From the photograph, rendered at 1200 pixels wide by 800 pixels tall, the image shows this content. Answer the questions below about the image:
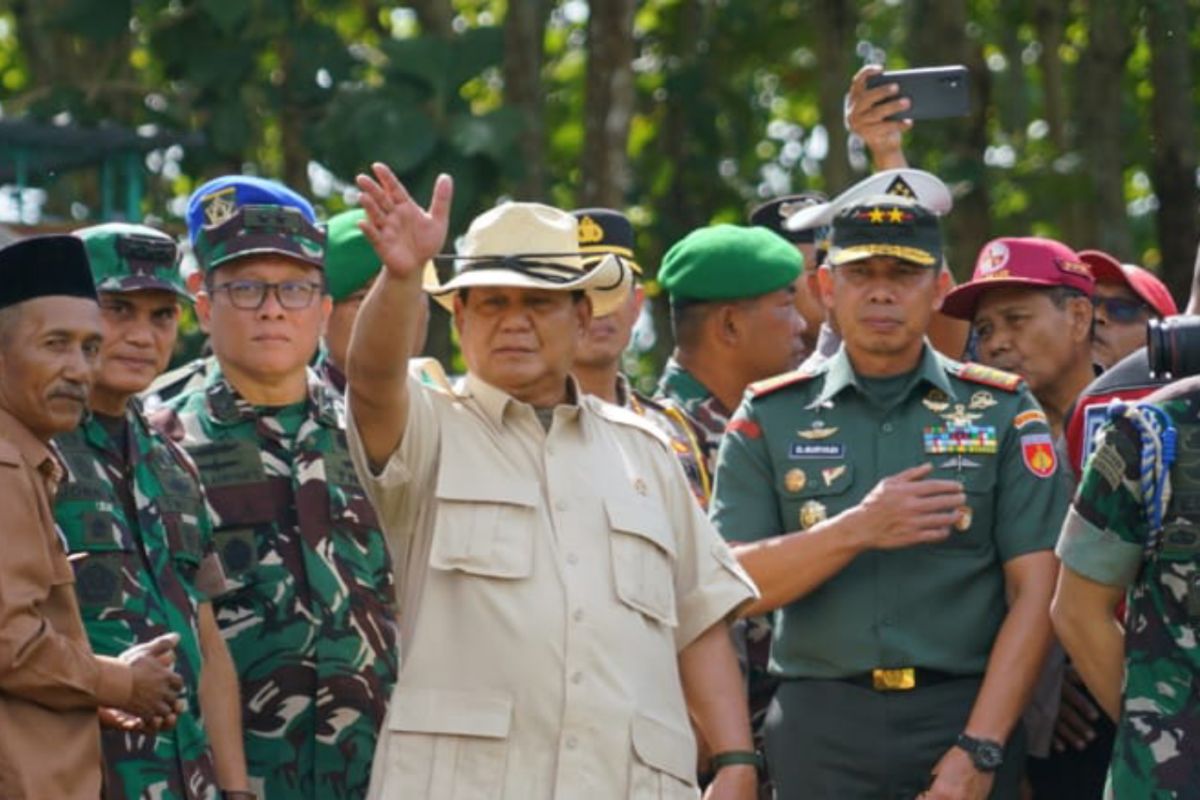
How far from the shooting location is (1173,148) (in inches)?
537

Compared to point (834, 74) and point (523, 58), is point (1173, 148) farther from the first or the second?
point (523, 58)

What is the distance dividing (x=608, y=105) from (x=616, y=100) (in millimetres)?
45

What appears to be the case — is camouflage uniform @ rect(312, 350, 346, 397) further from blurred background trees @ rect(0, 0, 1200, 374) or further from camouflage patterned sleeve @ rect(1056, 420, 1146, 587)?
blurred background trees @ rect(0, 0, 1200, 374)

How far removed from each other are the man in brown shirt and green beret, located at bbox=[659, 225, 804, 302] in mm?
2829

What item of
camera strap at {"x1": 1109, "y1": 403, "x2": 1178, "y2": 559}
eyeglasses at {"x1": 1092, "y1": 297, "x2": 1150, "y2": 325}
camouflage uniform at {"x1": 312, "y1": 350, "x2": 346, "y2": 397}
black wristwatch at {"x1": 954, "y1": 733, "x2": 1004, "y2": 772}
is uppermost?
eyeglasses at {"x1": 1092, "y1": 297, "x2": 1150, "y2": 325}

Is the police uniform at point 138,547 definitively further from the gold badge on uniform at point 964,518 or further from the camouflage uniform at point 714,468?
the gold badge on uniform at point 964,518

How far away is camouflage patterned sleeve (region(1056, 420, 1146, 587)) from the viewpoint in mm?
6234

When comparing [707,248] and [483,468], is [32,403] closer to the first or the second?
[483,468]

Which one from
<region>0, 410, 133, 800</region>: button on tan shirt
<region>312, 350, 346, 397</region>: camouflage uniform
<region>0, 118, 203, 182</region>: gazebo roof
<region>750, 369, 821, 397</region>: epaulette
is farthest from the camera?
<region>0, 118, 203, 182</region>: gazebo roof

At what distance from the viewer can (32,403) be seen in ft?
20.2

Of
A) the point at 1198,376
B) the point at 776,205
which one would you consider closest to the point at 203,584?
the point at 1198,376

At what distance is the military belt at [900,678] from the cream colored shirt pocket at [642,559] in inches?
28.9

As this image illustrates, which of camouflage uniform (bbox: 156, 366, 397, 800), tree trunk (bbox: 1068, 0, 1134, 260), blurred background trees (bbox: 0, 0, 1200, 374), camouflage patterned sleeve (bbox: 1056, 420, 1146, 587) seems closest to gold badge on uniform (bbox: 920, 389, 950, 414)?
camouflage patterned sleeve (bbox: 1056, 420, 1146, 587)

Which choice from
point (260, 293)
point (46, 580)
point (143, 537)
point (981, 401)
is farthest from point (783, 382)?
point (46, 580)
